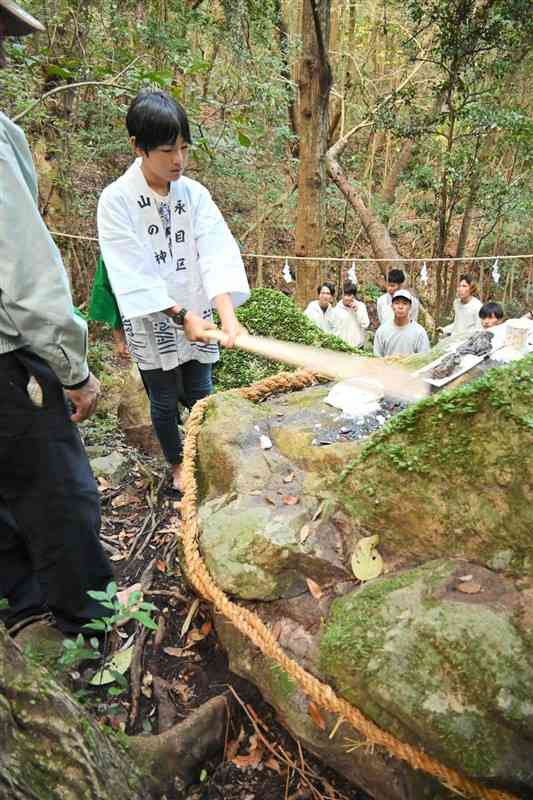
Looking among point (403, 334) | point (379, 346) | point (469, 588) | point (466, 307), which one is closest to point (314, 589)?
point (469, 588)

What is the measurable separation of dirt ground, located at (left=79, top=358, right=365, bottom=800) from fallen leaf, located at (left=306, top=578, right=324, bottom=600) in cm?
54

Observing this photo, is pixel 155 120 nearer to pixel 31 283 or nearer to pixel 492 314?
pixel 31 283

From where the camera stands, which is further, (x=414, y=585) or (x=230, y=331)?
(x=230, y=331)

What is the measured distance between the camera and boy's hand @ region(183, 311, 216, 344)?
2555 millimetres

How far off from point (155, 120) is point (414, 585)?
6.84 feet

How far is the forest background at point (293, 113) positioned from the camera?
20.6ft

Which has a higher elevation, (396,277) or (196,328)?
(196,328)

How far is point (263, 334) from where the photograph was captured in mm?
4172

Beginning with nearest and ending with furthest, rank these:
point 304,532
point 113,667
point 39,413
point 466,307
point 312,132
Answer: point 39,413, point 304,532, point 113,667, point 312,132, point 466,307

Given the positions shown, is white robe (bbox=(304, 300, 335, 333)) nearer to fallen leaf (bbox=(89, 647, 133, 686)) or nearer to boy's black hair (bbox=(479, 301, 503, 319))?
boy's black hair (bbox=(479, 301, 503, 319))

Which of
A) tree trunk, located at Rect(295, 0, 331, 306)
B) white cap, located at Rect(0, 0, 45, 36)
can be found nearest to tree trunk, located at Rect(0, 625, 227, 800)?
white cap, located at Rect(0, 0, 45, 36)

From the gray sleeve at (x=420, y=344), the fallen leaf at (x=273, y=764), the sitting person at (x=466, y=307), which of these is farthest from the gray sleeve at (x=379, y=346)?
the fallen leaf at (x=273, y=764)

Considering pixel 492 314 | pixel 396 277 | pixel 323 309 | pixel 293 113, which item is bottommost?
pixel 323 309

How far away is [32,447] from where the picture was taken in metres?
1.86
